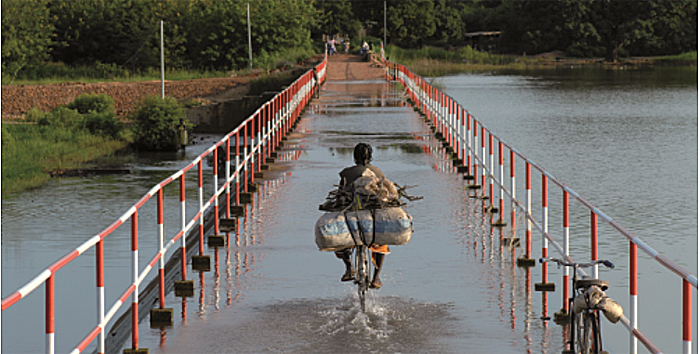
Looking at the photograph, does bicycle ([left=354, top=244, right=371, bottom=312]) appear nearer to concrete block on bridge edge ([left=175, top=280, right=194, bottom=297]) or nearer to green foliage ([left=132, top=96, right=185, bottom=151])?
concrete block on bridge edge ([left=175, top=280, right=194, bottom=297])

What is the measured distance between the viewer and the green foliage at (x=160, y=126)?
105ft

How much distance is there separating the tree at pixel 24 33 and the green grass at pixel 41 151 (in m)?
44.4

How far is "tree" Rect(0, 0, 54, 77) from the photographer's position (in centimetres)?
8225

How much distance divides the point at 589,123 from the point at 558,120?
1639 millimetres

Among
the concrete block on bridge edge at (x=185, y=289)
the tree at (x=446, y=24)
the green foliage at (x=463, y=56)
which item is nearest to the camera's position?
the concrete block on bridge edge at (x=185, y=289)

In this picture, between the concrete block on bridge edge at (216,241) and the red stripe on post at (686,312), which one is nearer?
the red stripe on post at (686,312)

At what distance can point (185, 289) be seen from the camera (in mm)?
10266

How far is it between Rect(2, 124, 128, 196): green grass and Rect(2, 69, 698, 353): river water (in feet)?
3.96

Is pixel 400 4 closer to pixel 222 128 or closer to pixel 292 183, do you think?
pixel 222 128

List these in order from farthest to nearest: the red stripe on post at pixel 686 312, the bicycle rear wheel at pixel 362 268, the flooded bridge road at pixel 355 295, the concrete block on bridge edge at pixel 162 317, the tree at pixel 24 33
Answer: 1. the tree at pixel 24 33
2. the bicycle rear wheel at pixel 362 268
3. the concrete block on bridge edge at pixel 162 317
4. the flooded bridge road at pixel 355 295
5. the red stripe on post at pixel 686 312

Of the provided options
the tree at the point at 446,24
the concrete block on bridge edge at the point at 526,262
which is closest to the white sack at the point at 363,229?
the concrete block on bridge edge at the point at 526,262

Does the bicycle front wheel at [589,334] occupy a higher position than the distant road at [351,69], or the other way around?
the distant road at [351,69]

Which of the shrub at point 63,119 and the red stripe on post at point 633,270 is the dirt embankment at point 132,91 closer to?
the shrub at point 63,119

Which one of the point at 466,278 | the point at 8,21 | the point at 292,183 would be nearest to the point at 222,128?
the point at 292,183
